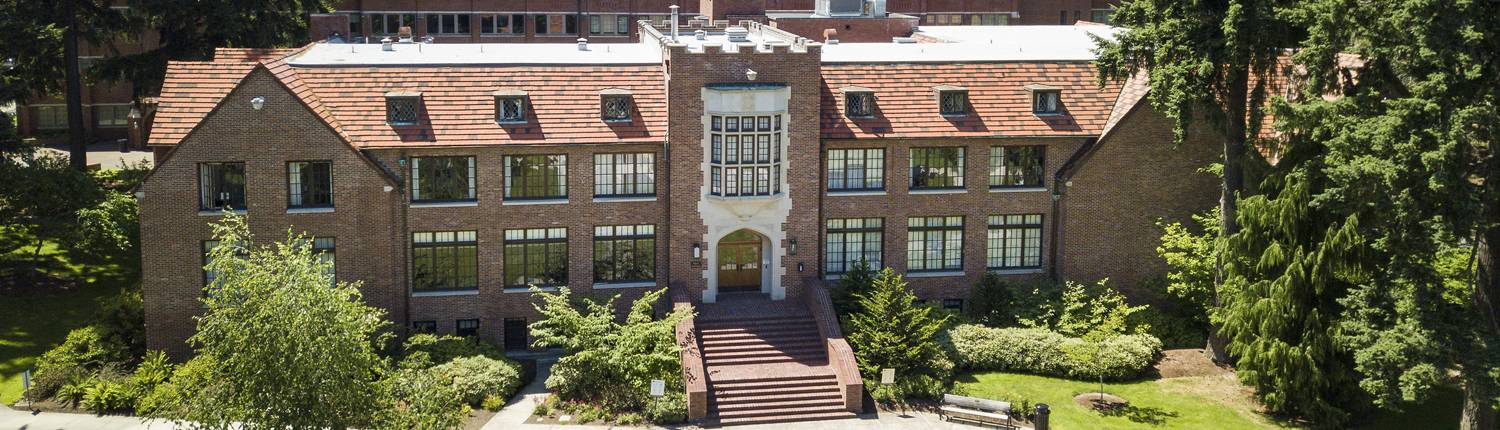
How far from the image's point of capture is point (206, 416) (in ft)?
94.7

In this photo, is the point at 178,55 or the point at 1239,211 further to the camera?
the point at 178,55

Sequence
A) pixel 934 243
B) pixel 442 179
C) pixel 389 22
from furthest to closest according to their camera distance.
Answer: pixel 389 22 < pixel 934 243 < pixel 442 179

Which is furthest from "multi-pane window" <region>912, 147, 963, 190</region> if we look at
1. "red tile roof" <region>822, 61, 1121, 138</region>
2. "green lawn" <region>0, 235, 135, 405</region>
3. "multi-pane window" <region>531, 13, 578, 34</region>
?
"multi-pane window" <region>531, 13, 578, 34</region>

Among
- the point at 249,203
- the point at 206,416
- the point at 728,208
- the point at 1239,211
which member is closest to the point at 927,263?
the point at 728,208

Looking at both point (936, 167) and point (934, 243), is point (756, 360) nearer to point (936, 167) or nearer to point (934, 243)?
point (934, 243)

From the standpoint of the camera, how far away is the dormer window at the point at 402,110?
41997 mm

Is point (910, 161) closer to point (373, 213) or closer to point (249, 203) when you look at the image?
point (373, 213)

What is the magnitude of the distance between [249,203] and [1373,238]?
30170mm

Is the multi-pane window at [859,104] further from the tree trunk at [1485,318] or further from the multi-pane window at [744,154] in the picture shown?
the tree trunk at [1485,318]

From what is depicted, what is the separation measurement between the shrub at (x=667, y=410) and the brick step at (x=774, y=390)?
1.32 m

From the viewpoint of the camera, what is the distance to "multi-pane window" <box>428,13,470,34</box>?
87.7 metres

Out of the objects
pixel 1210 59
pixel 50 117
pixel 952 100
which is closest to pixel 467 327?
pixel 952 100

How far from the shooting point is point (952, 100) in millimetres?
44969

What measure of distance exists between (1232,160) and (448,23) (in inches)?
2278
